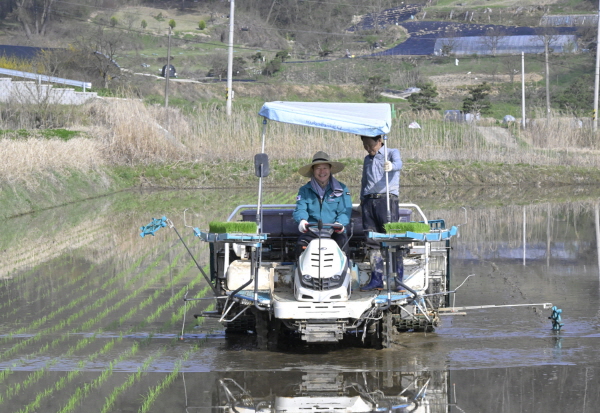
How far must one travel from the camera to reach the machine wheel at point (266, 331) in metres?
9.55

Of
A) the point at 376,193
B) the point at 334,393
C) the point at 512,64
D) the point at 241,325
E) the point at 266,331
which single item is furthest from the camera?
the point at 512,64

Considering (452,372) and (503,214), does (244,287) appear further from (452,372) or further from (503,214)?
(503,214)

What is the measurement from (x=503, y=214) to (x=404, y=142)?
12655mm

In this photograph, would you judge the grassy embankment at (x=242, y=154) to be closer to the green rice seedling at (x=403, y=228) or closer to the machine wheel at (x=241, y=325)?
the machine wheel at (x=241, y=325)

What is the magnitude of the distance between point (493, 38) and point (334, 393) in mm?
83373

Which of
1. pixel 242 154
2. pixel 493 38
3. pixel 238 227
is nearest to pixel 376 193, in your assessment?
pixel 238 227

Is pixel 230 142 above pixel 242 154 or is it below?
above

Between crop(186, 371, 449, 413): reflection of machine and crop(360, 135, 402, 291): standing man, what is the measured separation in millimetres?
1756

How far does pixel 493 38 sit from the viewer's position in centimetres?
8769

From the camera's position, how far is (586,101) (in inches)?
2707

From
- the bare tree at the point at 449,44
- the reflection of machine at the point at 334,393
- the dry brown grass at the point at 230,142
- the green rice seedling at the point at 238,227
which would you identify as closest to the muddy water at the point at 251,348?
the reflection of machine at the point at 334,393

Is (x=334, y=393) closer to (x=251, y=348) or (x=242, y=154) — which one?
(x=251, y=348)

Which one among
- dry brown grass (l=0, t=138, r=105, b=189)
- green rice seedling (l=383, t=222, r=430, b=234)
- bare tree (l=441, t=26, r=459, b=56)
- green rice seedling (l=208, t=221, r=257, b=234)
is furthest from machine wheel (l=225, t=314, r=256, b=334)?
bare tree (l=441, t=26, r=459, b=56)

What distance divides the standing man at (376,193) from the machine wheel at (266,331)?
1081mm
